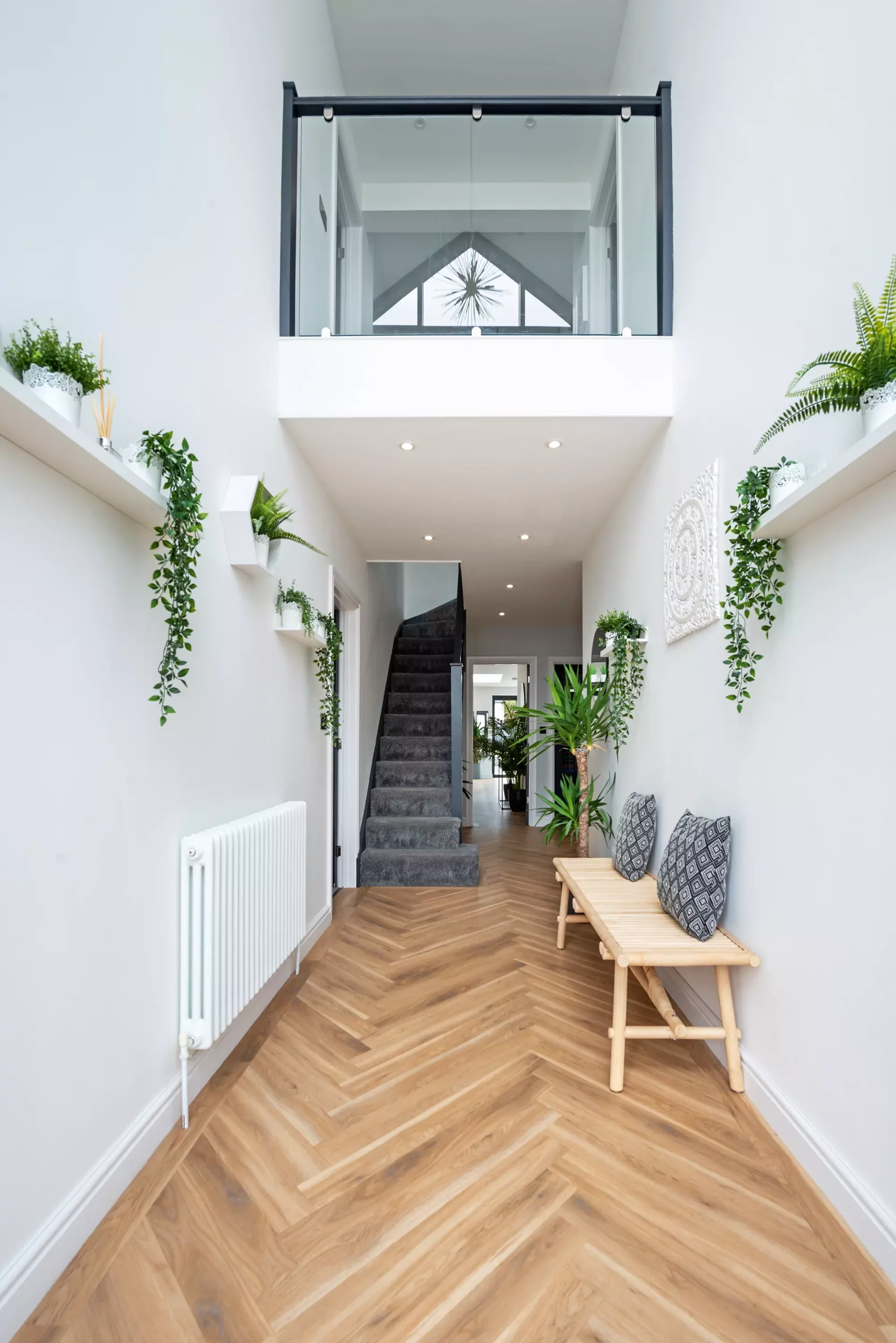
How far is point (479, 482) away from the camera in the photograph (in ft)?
13.9

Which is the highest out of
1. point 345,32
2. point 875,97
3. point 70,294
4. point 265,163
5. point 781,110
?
point 345,32

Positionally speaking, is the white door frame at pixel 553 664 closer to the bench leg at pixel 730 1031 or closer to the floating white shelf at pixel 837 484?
the bench leg at pixel 730 1031

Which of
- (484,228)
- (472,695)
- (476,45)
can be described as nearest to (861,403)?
(484,228)

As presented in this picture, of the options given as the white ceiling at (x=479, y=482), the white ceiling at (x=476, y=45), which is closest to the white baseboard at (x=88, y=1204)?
the white ceiling at (x=479, y=482)

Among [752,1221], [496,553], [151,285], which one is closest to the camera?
[752,1221]

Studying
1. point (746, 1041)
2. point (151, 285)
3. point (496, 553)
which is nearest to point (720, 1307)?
point (746, 1041)

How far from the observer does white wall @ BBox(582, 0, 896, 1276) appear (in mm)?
1604

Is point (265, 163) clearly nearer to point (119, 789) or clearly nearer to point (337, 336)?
point (337, 336)

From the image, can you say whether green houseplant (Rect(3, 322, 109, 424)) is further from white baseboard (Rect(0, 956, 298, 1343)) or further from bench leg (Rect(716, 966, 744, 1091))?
bench leg (Rect(716, 966, 744, 1091))

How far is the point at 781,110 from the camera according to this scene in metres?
2.11

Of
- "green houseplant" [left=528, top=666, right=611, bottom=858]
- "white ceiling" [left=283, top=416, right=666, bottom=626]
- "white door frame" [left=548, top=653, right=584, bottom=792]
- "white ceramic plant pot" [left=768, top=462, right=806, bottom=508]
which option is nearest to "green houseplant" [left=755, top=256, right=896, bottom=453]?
"white ceramic plant pot" [left=768, top=462, right=806, bottom=508]

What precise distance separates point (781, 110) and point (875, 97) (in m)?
0.62

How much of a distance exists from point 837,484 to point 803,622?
0.47 meters

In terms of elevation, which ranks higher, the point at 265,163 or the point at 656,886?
the point at 265,163
